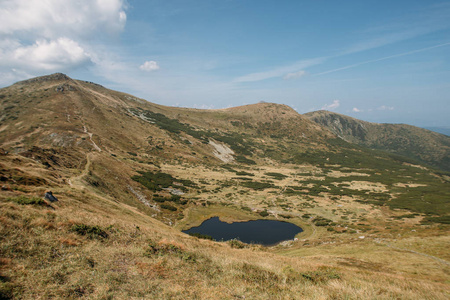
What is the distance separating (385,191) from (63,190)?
147521 mm

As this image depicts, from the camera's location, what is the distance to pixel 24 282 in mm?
10773

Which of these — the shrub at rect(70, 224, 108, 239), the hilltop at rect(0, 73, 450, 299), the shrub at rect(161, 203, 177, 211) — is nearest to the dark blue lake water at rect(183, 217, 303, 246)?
the hilltop at rect(0, 73, 450, 299)

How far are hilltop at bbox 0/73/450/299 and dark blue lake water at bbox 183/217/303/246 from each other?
13.0ft

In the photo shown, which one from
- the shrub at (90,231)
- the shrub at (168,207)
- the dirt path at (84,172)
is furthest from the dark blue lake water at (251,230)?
the shrub at (90,231)

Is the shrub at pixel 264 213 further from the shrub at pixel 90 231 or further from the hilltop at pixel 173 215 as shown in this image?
the shrub at pixel 90 231

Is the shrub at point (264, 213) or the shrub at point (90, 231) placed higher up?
the shrub at point (90, 231)

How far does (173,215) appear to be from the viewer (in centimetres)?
6788

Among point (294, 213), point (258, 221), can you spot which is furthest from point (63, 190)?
point (294, 213)

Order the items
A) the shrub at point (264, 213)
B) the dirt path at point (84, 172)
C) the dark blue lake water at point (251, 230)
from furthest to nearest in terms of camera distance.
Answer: the shrub at point (264, 213), the dark blue lake water at point (251, 230), the dirt path at point (84, 172)

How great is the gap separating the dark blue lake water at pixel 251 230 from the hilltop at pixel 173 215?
3953 mm

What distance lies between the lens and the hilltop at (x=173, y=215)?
13.6 metres

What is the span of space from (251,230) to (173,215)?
2581 cm

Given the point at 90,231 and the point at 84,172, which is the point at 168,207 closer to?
the point at 84,172

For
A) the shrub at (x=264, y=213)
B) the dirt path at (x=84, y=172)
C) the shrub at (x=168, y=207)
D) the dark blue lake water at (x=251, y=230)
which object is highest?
the dirt path at (x=84, y=172)
